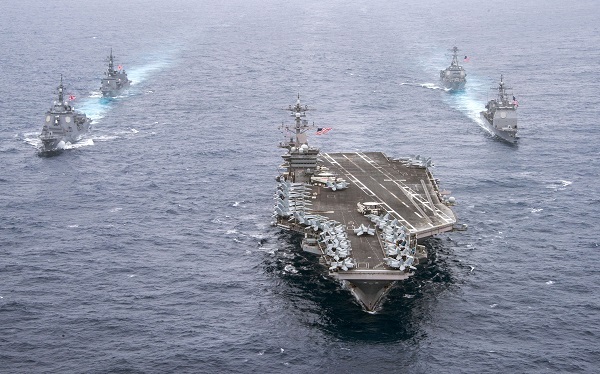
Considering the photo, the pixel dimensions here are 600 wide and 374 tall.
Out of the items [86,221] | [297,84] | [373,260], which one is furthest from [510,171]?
[297,84]

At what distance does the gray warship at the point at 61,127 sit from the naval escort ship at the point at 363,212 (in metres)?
42.6

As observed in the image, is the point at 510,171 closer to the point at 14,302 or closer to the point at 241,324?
the point at 241,324

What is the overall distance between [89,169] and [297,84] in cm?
6778

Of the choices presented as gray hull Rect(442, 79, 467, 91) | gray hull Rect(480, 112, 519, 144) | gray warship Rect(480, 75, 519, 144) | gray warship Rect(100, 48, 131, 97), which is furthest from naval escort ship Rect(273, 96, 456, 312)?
gray warship Rect(100, 48, 131, 97)

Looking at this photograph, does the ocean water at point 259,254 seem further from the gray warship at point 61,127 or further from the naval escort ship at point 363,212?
the naval escort ship at point 363,212

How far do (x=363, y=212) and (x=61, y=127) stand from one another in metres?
64.7

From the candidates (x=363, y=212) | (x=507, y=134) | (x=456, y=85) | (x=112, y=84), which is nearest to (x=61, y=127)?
(x=112, y=84)

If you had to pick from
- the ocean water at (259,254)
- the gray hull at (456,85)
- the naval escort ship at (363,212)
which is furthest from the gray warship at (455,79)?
the naval escort ship at (363,212)

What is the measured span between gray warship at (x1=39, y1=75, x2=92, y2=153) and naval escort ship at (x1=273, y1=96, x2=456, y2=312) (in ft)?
140

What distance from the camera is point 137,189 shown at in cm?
11669

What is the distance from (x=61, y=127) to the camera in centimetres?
14112

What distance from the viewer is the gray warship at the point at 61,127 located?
13612 centimetres

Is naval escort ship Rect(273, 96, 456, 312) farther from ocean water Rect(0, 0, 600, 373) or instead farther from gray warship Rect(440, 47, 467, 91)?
gray warship Rect(440, 47, 467, 91)

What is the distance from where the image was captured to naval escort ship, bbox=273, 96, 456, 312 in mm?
81188
